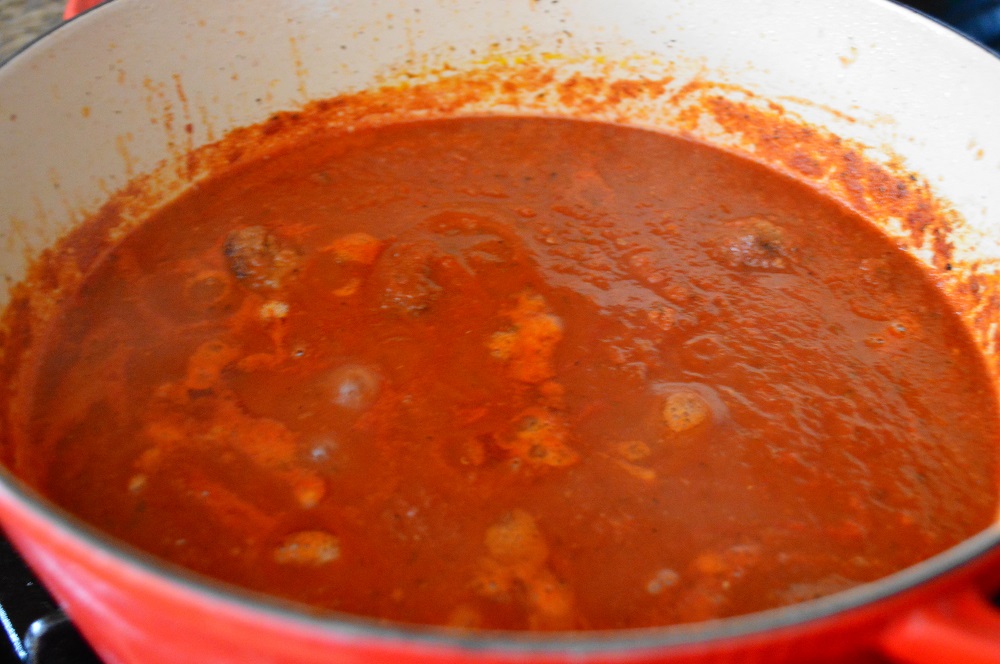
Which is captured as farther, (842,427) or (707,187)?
(707,187)

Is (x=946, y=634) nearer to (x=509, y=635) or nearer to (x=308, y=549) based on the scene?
(x=509, y=635)

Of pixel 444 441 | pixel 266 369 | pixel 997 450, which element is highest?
pixel 266 369

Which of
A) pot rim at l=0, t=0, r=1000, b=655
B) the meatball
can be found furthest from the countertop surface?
pot rim at l=0, t=0, r=1000, b=655

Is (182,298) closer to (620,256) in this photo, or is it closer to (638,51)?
(620,256)

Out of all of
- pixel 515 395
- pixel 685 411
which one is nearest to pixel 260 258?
pixel 515 395

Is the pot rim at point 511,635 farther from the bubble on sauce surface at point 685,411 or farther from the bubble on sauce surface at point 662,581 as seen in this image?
the bubble on sauce surface at point 685,411

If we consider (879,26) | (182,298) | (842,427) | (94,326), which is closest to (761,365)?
(842,427)
